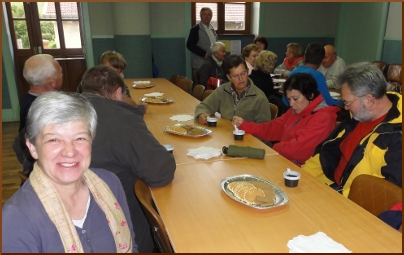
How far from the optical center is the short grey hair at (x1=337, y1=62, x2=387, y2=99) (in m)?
1.87

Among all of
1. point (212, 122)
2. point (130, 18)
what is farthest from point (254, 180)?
point (130, 18)

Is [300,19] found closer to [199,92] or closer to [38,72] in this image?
[199,92]

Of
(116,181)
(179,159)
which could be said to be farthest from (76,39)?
(116,181)

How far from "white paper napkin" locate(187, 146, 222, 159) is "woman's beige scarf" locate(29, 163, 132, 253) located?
2.76 ft

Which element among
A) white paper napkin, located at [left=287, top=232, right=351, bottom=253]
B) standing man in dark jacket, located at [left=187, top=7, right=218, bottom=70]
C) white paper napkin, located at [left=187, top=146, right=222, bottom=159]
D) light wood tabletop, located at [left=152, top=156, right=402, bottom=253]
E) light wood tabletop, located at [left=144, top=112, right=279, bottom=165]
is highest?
standing man in dark jacket, located at [left=187, top=7, right=218, bottom=70]

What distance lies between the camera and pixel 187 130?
2557 mm

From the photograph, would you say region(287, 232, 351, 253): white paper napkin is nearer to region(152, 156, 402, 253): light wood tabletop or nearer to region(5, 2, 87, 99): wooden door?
region(152, 156, 402, 253): light wood tabletop

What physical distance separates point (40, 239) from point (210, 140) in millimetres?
1501

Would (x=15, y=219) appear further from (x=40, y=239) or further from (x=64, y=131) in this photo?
(x=64, y=131)

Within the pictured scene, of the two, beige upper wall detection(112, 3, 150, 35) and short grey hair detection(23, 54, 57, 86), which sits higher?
beige upper wall detection(112, 3, 150, 35)

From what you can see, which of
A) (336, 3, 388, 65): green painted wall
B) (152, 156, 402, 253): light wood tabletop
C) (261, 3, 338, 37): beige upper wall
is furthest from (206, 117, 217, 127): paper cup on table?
(336, 3, 388, 65): green painted wall

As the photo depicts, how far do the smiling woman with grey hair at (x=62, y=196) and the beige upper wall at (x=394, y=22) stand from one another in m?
6.48

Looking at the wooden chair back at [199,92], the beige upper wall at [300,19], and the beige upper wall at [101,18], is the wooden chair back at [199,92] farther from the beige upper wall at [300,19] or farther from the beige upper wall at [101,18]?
the beige upper wall at [300,19]

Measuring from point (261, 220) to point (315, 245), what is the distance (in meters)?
0.25
